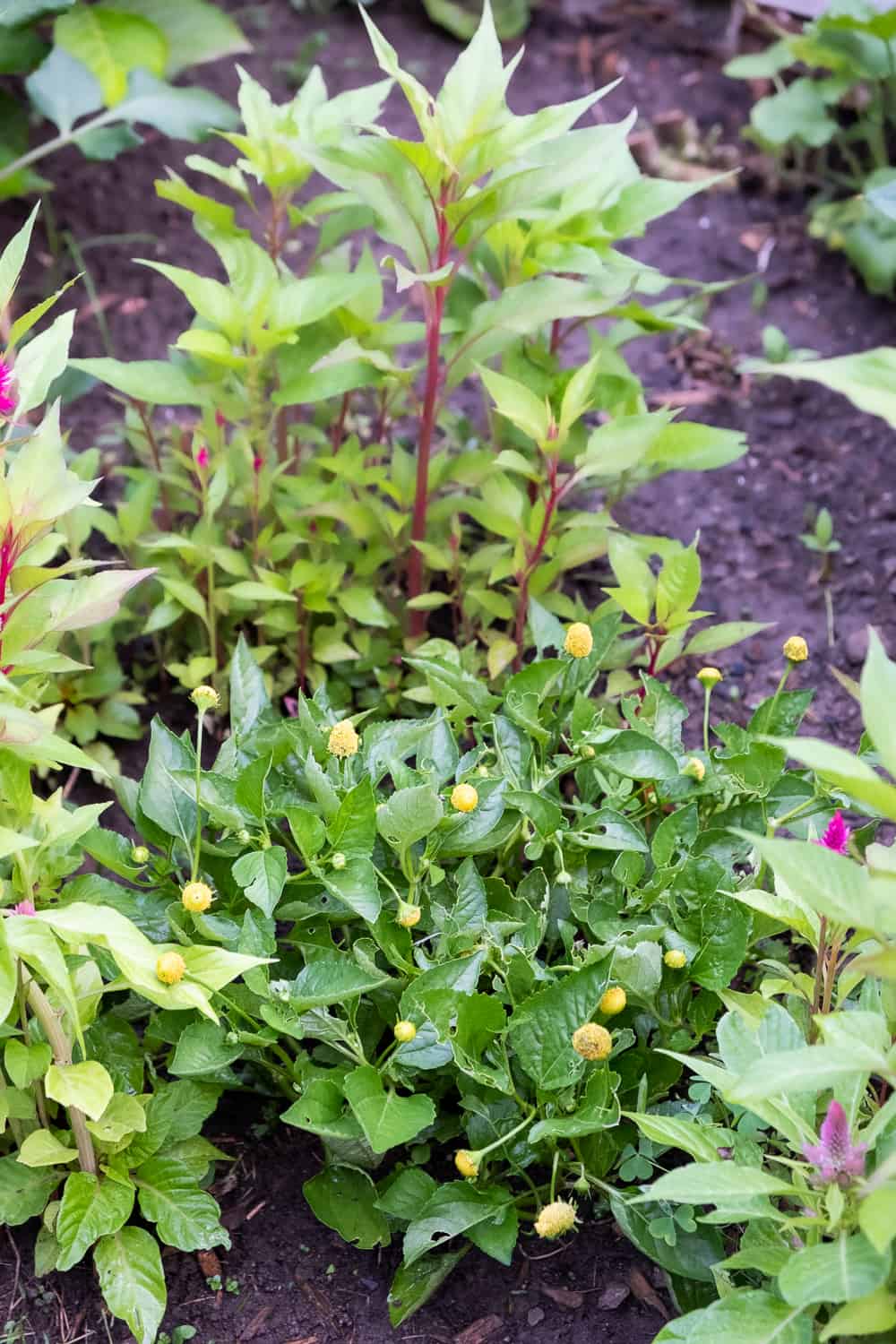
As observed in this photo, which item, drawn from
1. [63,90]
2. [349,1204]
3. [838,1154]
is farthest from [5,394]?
[63,90]

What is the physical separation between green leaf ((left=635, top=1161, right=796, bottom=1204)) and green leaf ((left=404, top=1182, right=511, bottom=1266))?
362 millimetres

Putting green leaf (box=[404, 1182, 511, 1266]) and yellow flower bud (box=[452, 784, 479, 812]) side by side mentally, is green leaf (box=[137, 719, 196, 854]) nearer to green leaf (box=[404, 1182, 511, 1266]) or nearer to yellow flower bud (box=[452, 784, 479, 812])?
yellow flower bud (box=[452, 784, 479, 812])

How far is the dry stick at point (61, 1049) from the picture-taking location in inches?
60.2

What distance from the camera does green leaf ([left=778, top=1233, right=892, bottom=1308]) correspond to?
120cm

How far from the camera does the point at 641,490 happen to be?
9.61ft

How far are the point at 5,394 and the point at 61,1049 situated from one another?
761mm

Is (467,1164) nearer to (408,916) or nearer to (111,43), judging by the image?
(408,916)

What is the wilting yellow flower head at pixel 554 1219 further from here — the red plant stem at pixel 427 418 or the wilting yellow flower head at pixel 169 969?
the red plant stem at pixel 427 418

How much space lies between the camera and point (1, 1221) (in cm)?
166

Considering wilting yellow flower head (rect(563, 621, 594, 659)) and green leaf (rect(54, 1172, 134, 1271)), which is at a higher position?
wilting yellow flower head (rect(563, 621, 594, 659))

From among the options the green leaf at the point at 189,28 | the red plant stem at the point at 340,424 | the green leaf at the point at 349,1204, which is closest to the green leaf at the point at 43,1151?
the green leaf at the point at 349,1204

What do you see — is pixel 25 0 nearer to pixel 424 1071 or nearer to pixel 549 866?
pixel 549 866

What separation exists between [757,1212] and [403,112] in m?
3.24

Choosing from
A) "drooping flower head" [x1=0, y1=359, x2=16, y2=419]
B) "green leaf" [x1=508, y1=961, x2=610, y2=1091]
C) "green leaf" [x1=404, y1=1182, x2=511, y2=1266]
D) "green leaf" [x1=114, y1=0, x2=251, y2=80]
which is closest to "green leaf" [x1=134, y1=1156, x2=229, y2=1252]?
"green leaf" [x1=404, y1=1182, x2=511, y2=1266]
